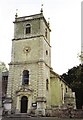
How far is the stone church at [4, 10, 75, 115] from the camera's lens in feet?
96.3


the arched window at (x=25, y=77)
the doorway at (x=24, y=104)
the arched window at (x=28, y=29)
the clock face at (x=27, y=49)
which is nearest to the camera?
the doorway at (x=24, y=104)

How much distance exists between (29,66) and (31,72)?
966 mm

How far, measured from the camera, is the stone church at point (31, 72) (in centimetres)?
2934

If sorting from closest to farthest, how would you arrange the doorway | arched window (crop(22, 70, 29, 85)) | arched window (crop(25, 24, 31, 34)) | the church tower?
the church tower → the doorway → arched window (crop(22, 70, 29, 85)) → arched window (crop(25, 24, 31, 34))

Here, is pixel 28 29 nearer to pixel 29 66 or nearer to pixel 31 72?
pixel 29 66

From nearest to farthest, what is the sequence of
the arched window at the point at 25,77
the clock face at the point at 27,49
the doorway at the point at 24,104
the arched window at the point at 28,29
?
the doorway at the point at 24,104, the arched window at the point at 25,77, the clock face at the point at 27,49, the arched window at the point at 28,29

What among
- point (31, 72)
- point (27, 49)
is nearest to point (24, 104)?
point (31, 72)

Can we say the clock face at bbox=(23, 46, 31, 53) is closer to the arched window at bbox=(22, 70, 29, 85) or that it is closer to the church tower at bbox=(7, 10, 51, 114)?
the church tower at bbox=(7, 10, 51, 114)

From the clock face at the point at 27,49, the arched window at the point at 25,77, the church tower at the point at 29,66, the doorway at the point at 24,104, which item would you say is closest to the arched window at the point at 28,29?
the church tower at the point at 29,66

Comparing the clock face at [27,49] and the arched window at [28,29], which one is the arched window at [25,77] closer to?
the clock face at [27,49]

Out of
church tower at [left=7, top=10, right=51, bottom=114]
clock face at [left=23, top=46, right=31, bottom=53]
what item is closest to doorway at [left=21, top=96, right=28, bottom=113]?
church tower at [left=7, top=10, right=51, bottom=114]

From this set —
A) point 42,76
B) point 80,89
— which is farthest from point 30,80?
point 80,89

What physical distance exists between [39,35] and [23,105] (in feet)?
33.2

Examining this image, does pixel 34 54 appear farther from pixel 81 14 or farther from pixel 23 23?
pixel 81 14
